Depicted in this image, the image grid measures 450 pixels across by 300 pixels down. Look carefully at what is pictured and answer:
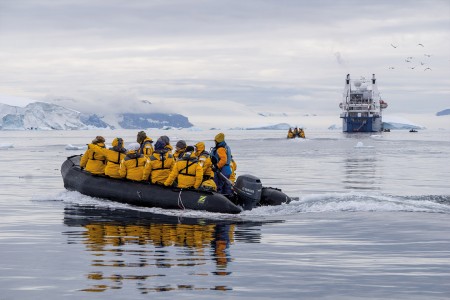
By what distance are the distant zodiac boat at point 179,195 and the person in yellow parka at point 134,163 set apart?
0.24 metres

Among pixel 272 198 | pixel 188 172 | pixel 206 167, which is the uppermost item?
pixel 206 167

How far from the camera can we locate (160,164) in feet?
62.8

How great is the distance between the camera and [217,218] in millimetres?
17281

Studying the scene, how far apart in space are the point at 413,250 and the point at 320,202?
6514 millimetres

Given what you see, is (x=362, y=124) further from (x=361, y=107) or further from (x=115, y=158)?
(x=115, y=158)

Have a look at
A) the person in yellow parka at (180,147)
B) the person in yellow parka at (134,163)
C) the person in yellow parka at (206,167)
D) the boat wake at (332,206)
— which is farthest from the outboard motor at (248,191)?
the person in yellow parka at (134,163)

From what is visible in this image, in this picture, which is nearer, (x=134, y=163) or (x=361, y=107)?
(x=134, y=163)

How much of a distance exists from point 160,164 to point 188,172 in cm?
117

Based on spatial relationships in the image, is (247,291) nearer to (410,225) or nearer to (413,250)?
(413,250)

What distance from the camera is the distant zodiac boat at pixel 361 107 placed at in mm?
143000

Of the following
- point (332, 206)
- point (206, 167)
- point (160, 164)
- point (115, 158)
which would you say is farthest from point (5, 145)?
point (332, 206)

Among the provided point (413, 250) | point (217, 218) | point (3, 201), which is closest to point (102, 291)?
point (413, 250)

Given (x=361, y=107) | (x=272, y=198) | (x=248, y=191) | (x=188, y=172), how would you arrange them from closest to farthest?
(x=188, y=172), (x=248, y=191), (x=272, y=198), (x=361, y=107)

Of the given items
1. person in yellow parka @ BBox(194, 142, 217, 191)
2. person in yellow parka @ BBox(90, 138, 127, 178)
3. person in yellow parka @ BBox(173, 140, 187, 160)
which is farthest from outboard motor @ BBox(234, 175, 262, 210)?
person in yellow parka @ BBox(90, 138, 127, 178)
